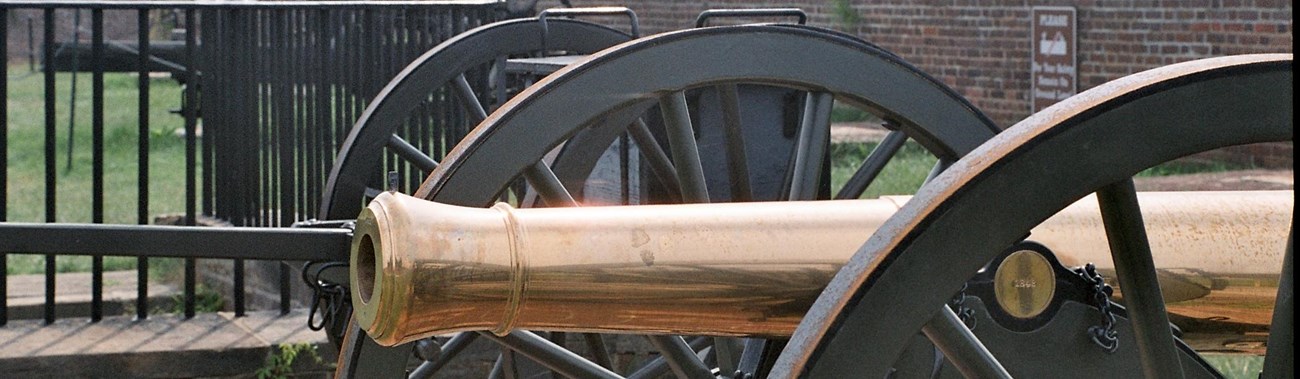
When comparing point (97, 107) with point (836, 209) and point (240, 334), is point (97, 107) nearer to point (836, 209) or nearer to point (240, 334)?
point (240, 334)

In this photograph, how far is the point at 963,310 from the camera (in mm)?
2879

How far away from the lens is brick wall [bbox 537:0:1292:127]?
1012 centimetres

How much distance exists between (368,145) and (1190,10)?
22.4 feet

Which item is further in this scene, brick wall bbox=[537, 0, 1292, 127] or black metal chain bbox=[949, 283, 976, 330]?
brick wall bbox=[537, 0, 1292, 127]

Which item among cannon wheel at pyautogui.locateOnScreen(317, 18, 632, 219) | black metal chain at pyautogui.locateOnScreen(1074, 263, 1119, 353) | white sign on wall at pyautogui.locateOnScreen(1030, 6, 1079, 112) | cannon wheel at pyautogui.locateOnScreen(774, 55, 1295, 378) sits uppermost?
white sign on wall at pyautogui.locateOnScreen(1030, 6, 1079, 112)

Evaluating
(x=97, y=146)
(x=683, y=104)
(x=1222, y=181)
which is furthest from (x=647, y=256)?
(x=1222, y=181)

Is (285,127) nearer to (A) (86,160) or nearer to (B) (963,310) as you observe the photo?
(B) (963,310)

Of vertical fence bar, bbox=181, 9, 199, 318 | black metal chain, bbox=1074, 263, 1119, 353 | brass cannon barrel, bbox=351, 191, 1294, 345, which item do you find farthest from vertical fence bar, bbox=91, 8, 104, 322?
black metal chain, bbox=1074, 263, 1119, 353

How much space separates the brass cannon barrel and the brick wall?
6.51 metres

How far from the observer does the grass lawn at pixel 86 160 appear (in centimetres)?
970

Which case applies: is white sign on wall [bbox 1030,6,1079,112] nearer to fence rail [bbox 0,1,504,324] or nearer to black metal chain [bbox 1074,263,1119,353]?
fence rail [bbox 0,1,504,324]

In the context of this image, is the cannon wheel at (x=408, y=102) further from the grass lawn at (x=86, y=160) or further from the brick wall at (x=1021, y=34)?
the brick wall at (x=1021, y=34)

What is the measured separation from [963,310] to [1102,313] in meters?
0.24

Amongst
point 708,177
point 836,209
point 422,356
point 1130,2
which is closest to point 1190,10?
point 1130,2
